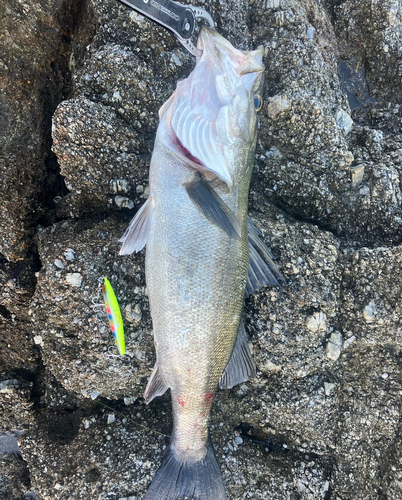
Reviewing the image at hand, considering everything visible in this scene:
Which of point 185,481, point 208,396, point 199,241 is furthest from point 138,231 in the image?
point 185,481

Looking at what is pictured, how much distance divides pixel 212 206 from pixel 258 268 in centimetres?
62

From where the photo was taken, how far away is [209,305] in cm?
226

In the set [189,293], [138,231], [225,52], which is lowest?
[189,293]

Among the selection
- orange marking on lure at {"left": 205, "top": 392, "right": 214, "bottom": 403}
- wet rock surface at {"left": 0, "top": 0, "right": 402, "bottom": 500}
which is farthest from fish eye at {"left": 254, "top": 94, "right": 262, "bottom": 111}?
orange marking on lure at {"left": 205, "top": 392, "right": 214, "bottom": 403}

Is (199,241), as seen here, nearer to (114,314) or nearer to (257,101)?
(114,314)

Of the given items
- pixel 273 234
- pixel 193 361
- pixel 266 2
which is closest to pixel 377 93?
pixel 266 2

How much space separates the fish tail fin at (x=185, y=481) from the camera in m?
2.39

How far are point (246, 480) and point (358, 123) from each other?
134 inches

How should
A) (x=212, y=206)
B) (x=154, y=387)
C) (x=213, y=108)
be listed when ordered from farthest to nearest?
(x=154, y=387) → (x=213, y=108) → (x=212, y=206)

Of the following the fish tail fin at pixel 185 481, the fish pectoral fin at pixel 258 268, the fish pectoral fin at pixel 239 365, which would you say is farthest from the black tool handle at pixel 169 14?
the fish tail fin at pixel 185 481

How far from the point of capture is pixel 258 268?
2521 millimetres

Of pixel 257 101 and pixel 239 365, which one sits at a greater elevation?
pixel 257 101

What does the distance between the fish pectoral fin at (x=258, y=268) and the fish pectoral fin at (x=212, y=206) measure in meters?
0.22

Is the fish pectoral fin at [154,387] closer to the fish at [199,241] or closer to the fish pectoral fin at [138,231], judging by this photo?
the fish at [199,241]
